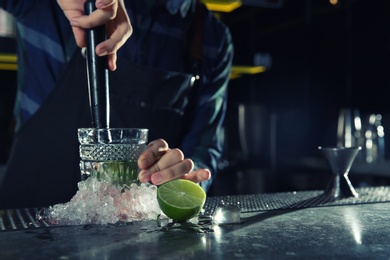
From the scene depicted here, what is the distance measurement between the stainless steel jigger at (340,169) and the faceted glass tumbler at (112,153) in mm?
637

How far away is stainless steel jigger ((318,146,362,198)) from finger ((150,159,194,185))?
516mm

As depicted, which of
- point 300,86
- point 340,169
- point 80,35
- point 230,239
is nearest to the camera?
point 230,239

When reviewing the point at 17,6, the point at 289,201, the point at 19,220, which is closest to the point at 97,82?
the point at 19,220

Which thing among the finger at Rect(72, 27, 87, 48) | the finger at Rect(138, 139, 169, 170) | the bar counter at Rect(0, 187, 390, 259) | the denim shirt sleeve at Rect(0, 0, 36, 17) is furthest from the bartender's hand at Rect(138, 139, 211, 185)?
the denim shirt sleeve at Rect(0, 0, 36, 17)

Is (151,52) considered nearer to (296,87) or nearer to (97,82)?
(97,82)

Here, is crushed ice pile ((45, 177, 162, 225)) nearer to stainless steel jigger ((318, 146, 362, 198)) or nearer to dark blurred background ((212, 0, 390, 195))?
stainless steel jigger ((318, 146, 362, 198))

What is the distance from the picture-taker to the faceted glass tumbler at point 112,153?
1219 millimetres

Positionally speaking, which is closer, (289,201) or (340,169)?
(289,201)

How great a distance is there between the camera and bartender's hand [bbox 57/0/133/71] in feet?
4.17

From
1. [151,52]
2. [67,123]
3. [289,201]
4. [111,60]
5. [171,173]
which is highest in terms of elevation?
[151,52]

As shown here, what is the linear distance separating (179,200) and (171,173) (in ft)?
0.41

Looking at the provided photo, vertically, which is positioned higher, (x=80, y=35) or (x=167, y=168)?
(x=80, y=35)

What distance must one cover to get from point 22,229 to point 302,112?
4.72 metres

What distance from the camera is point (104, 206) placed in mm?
1122
